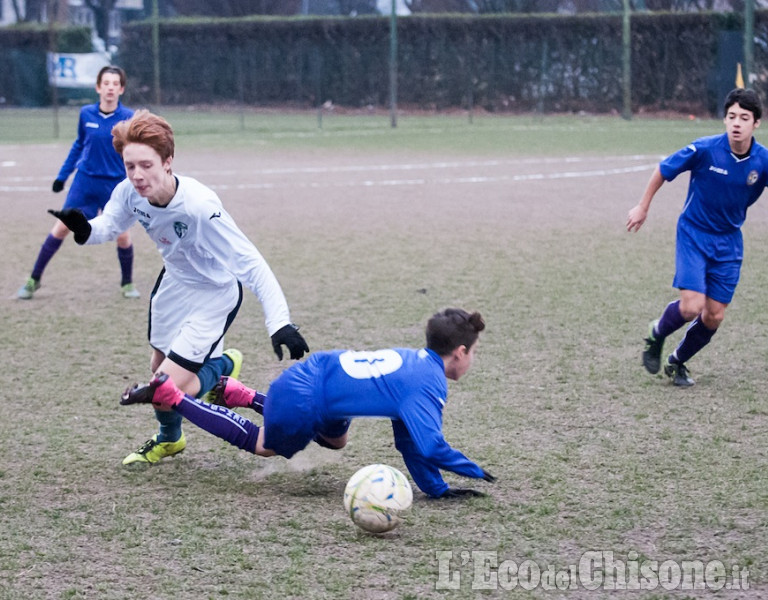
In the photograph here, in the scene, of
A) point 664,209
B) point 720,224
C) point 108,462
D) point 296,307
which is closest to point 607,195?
point 664,209

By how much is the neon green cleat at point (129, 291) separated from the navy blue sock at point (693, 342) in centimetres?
A: 457

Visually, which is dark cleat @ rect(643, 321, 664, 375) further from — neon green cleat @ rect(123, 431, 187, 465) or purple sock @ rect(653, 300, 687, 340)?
neon green cleat @ rect(123, 431, 187, 465)

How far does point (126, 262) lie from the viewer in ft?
28.9

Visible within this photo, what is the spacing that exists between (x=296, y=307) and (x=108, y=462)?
3482 mm

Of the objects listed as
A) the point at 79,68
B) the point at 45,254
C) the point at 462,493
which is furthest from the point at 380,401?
the point at 79,68

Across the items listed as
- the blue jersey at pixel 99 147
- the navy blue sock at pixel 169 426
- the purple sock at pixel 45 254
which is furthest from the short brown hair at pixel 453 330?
the purple sock at pixel 45 254

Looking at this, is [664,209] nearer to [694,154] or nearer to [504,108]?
[694,154]

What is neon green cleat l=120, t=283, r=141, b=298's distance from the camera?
886 cm

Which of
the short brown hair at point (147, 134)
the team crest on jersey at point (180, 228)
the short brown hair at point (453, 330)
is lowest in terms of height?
the short brown hair at point (453, 330)

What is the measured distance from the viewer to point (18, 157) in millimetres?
20484

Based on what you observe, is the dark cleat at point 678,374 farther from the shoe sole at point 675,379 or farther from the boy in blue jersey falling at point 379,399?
the boy in blue jersey falling at point 379,399

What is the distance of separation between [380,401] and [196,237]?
1081mm

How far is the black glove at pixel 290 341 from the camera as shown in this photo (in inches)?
161

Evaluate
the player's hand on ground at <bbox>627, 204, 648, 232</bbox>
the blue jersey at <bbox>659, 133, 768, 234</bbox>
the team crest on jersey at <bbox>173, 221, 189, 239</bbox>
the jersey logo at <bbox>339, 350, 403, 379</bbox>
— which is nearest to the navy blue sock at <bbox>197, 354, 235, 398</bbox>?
the team crest on jersey at <bbox>173, 221, 189, 239</bbox>
